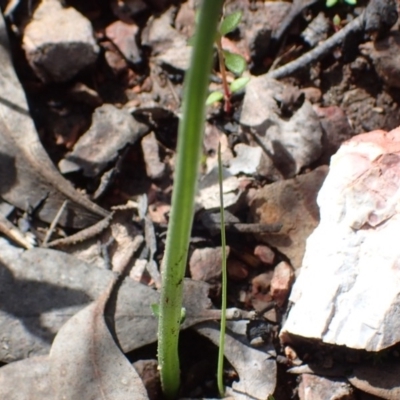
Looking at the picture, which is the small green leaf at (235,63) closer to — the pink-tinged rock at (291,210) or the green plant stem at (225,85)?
the green plant stem at (225,85)

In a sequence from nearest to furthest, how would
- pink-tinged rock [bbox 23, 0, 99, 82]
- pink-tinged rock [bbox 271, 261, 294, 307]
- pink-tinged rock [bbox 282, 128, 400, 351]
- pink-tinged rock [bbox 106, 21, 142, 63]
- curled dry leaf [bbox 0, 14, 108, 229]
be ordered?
pink-tinged rock [bbox 282, 128, 400, 351]
pink-tinged rock [bbox 271, 261, 294, 307]
curled dry leaf [bbox 0, 14, 108, 229]
pink-tinged rock [bbox 23, 0, 99, 82]
pink-tinged rock [bbox 106, 21, 142, 63]

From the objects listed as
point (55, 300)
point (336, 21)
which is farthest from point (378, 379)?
point (336, 21)

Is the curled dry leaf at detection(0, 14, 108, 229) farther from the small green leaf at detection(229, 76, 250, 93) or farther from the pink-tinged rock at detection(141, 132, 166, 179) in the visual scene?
the small green leaf at detection(229, 76, 250, 93)

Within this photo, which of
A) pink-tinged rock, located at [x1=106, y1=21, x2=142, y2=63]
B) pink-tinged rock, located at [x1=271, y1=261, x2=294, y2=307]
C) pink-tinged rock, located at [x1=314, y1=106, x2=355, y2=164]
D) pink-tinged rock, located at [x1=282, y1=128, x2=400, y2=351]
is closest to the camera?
pink-tinged rock, located at [x1=282, y1=128, x2=400, y2=351]

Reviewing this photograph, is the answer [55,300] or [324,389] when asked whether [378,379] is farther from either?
[55,300]

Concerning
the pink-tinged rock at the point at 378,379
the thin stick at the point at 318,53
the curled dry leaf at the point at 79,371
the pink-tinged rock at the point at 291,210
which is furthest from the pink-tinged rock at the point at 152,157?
the pink-tinged rock at the point at 378,379

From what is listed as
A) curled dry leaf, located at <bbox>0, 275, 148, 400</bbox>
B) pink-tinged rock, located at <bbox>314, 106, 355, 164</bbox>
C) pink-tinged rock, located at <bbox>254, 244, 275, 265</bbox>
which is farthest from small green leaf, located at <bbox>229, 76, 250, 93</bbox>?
curled dry leaf, located at <bbox>0, 275, 148, 400</bbox>

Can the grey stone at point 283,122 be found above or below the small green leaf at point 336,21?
below
